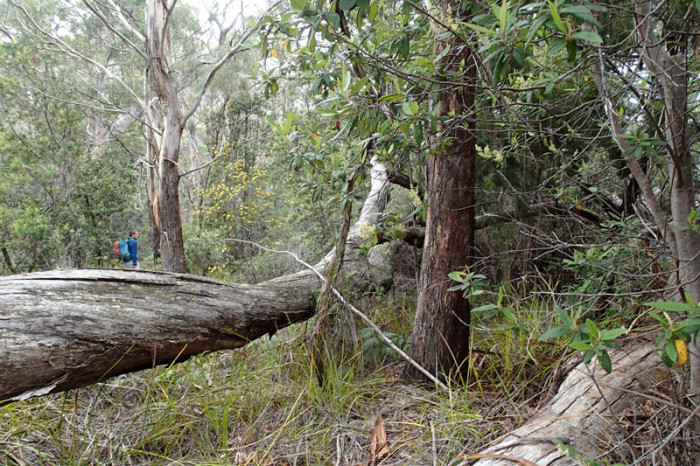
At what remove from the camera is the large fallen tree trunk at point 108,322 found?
6.19 feet

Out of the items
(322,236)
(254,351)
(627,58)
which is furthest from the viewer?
(322,236)

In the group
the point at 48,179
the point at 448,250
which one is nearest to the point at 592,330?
the point at 448,250

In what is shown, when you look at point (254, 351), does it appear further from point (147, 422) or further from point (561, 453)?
point (561, 453)

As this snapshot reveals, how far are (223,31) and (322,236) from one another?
11.7 meters

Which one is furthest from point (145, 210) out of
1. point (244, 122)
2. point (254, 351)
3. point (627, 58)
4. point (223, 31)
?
point (627, 58)

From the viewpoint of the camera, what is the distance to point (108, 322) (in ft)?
7.11

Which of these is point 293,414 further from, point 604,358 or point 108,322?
point 604,358

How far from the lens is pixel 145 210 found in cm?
1297

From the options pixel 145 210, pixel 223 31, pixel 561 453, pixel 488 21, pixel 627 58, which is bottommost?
pixel 561 453

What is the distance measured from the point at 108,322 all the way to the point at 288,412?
110 centimetres

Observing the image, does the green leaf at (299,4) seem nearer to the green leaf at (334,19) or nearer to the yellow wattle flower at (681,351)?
the green leaf at (334,19)

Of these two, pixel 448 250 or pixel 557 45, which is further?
pixel 448 250

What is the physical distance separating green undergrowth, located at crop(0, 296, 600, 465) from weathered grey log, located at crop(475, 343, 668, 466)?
0.20 metres

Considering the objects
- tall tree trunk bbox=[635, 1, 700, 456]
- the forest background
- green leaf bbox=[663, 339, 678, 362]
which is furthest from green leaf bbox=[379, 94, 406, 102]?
green leaf bbox=[663, 339, 678, 362]
